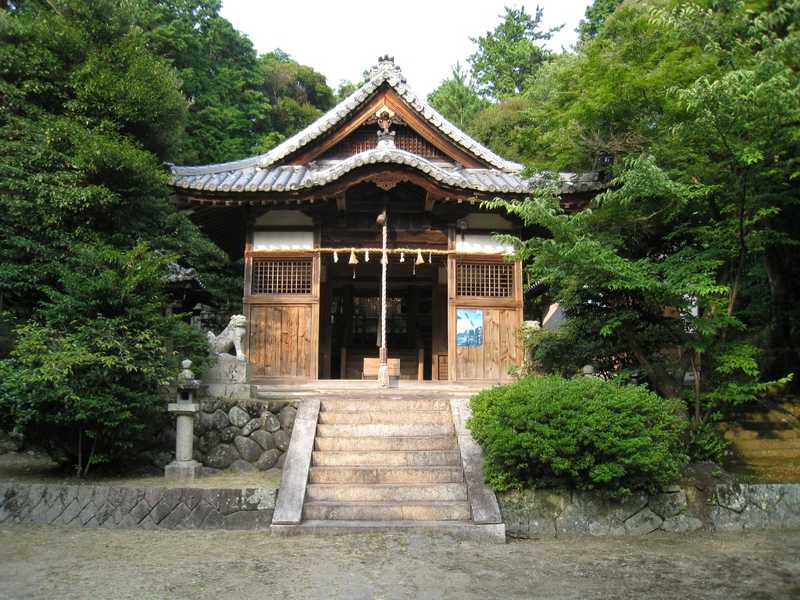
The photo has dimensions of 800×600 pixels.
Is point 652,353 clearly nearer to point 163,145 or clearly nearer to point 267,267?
point 267,267

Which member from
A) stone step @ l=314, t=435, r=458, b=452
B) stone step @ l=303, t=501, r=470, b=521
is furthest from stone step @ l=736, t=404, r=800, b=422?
stone step @ l=303, t=501, r=470, b=521

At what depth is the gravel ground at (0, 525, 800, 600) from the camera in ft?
17.4

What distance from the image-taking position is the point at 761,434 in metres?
10.8

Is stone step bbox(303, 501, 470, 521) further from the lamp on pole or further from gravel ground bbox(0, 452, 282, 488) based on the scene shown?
the lamp on pole

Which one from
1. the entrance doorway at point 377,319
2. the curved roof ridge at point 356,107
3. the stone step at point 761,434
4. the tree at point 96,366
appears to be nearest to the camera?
the tree at point 96,366

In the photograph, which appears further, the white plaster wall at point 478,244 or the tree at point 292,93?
the tree at point 292,93

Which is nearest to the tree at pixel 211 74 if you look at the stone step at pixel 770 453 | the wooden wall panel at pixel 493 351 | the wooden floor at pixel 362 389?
the wooden floor at pixel 362 389

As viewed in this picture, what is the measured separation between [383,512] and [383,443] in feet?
4.99

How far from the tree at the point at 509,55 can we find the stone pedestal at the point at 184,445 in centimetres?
3257

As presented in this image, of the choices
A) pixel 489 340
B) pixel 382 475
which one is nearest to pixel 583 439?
pixel 382 475

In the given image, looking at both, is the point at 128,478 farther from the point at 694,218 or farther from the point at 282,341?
the point at 694,218

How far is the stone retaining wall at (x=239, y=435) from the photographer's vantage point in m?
9.49

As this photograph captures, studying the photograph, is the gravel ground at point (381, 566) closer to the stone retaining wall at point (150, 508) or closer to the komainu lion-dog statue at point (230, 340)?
the stone retaining wall at point (150, 508)

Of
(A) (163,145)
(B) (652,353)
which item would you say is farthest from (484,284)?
(A) (163,145)
